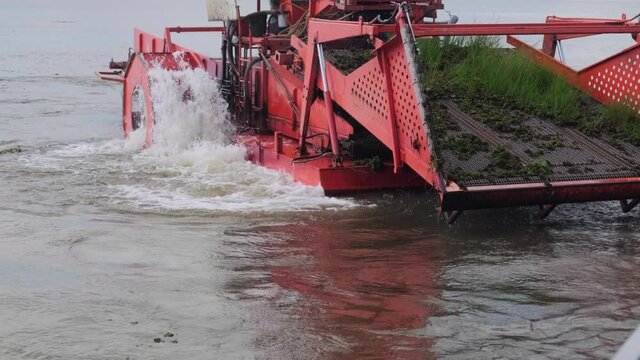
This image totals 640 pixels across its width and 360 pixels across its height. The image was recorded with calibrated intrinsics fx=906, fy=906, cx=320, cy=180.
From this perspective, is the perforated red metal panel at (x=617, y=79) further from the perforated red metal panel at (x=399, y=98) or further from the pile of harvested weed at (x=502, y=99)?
the perforated red metal panel at (x=399, y=98)

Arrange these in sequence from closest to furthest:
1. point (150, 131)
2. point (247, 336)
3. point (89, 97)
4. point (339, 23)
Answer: point (247, 336) < point (339, 23) < point (150, 131) < point (89, 97)

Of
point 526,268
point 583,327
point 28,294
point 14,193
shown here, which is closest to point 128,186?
point 14,193

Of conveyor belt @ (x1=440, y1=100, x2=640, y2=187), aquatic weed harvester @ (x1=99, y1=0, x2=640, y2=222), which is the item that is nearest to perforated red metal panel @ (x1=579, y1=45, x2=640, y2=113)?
aquatic weed harvester @ (x1=99, y1=0, x2=640, y2=222)

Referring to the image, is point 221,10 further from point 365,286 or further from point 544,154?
point 365,286

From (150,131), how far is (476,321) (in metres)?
6.57

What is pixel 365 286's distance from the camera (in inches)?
243

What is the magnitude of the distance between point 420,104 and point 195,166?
402cm

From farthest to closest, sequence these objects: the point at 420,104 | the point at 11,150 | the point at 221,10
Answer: the point at 11,150 → the point at 221,10 → the point at 420,104

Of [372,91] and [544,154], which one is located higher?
[372,91]

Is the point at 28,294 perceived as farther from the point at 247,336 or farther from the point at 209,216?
the point at 209,216

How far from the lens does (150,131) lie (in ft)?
36.6

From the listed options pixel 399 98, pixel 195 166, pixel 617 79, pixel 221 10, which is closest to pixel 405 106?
pixel 399 98

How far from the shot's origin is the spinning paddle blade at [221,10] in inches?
430

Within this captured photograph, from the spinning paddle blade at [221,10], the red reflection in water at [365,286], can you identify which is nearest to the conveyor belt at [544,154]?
the red reflection in water at [365,286]
